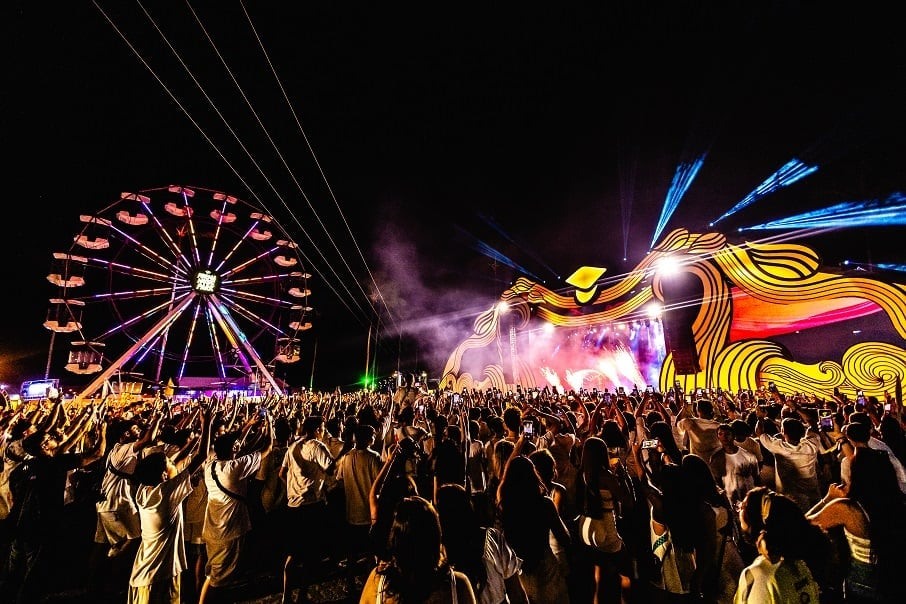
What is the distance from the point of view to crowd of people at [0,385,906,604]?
226cm

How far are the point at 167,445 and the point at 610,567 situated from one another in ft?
17.0

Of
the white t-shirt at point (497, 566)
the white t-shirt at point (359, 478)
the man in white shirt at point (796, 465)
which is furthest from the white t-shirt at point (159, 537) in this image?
the man in white shirt at point (796, 465)

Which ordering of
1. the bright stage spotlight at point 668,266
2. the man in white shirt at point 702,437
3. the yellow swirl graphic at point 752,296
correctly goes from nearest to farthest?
the man in white shirt at point 702,437 < the yellow swirl graphic at point 752,296 < the bright stage spotlight at point 668,266

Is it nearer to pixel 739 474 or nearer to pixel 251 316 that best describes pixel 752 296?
pixel 739 474

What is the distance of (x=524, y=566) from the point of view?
9.10 feet

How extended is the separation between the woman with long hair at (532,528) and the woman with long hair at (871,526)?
78.2 inches

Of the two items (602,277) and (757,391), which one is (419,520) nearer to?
(757,391)

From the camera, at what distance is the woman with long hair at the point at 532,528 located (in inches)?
106

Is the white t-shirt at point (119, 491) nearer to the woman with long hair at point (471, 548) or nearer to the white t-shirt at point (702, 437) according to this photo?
the woman with long hair at point (471, 548)

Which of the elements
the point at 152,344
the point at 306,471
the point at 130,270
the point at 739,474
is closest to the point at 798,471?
the point at 739,474

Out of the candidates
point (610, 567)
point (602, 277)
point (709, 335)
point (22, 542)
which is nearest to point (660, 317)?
point (709, 335)

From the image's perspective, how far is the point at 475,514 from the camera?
2.59m

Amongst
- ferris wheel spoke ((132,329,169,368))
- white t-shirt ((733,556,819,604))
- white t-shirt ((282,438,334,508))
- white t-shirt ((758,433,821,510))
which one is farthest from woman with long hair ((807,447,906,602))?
ferris wheel spoke ((132,329,169,368))

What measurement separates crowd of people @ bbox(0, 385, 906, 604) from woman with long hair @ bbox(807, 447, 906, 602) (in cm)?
1
